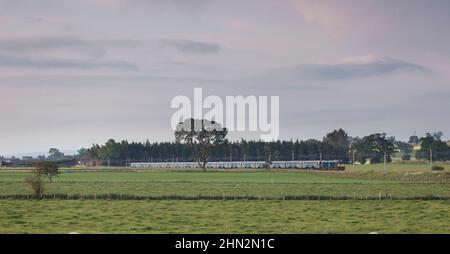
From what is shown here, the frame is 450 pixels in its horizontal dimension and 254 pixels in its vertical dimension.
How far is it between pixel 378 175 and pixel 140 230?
117 metres

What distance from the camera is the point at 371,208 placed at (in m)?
55.9

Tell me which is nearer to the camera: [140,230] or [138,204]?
[140,230]
